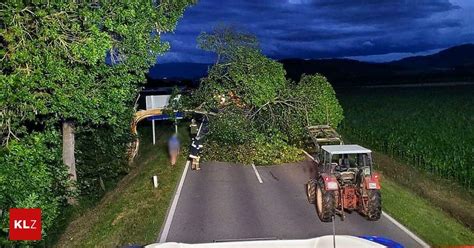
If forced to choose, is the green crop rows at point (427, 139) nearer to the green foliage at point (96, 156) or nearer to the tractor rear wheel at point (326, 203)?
the tractor rear wheel at point (326, 203)

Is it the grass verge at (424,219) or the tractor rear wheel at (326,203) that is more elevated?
the tractor rear wheel at (326,203)

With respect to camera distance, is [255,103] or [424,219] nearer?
[424,219]

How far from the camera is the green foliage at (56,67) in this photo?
15906mm

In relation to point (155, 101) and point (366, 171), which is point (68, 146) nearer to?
point (155, 101)

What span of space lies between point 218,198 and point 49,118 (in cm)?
729

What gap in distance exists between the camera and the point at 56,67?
645 inches

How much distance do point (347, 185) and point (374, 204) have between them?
1088 mm

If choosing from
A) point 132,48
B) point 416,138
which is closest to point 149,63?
point 132,48

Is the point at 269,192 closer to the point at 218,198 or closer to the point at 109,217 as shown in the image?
the point at 218,198

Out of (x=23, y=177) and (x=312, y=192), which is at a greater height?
(x=23, y=177)

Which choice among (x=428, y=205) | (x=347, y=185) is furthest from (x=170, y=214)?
(x=428, y=205)

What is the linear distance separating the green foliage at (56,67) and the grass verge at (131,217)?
1.93m

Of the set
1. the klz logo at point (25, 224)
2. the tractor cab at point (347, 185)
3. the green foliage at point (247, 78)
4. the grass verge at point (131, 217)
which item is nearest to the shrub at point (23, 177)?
the klz logo at point (25, 224)

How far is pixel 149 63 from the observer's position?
1998cm
